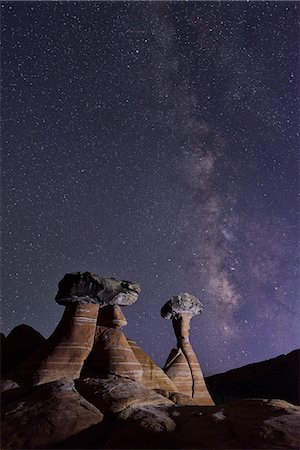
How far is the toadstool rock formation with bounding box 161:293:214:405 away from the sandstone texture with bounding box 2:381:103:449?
558 inches

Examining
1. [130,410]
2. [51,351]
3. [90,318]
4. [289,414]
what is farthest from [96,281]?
[289,414]

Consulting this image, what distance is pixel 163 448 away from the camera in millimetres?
7906

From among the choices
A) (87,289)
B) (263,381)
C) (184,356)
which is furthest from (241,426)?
(263,381)

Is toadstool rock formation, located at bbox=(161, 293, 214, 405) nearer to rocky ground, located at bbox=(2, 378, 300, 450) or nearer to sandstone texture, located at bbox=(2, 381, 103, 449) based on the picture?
rocky ground, located at bbox=(2, 378, 300, 450)

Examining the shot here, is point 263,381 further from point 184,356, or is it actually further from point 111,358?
point 111,358

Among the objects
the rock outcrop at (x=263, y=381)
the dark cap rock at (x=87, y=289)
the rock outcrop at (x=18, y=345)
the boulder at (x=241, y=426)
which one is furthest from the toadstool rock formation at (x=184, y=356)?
the rock outcrop at (x=263, y=381)

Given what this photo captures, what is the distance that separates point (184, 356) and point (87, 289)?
496 inches

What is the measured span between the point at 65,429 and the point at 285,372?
129 ft

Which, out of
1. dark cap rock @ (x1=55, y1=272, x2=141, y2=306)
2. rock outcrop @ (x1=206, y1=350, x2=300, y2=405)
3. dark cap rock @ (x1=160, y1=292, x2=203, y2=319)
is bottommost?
rock outcrop @ (x1=206, y1=350, x2=300, y2=405)

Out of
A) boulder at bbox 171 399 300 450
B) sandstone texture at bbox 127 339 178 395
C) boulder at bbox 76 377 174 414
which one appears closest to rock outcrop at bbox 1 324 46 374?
boulder at bbox 76 377 174 414

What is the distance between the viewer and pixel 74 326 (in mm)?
15086

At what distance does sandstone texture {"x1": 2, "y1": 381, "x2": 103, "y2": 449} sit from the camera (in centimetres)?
830

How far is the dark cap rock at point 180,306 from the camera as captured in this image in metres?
26.2

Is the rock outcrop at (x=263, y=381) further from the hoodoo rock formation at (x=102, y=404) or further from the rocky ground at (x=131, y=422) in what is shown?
the rocky ground at (x=131, y=422)
